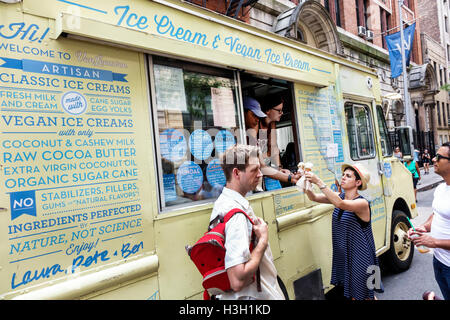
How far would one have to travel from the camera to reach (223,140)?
8.61 ft

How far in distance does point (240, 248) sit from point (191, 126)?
3.92ft

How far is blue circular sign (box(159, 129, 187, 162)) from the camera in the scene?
2.19 meters

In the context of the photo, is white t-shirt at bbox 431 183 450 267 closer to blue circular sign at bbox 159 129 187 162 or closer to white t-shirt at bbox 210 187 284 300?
white t-shirt at bbox 210 187 284 300

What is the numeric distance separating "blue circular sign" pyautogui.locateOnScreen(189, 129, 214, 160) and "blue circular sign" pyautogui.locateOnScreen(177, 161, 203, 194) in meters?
0.10

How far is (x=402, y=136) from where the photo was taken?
16.5 ft

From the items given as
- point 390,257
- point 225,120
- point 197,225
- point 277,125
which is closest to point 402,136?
point 390,257

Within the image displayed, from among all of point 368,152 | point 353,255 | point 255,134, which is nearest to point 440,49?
point 368,152

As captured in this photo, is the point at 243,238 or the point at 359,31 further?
the point at 359,31

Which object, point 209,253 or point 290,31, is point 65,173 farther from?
point 290,31

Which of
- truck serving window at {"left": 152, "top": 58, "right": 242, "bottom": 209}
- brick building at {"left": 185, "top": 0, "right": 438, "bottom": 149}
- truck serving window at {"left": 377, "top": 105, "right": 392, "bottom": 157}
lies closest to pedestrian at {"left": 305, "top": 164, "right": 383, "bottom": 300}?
truck serving window at {"left": 152, "top": 58, "right": 242, "bottom": 209}

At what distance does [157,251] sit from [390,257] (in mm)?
4002

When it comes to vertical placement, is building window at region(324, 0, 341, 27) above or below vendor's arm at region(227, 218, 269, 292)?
above

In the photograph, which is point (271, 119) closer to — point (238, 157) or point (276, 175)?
point (276, 175)

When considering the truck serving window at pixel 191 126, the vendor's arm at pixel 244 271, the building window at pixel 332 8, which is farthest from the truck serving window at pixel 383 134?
the building window at pixel 332 8
